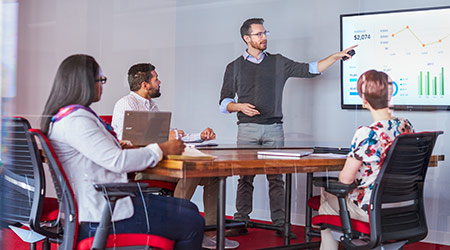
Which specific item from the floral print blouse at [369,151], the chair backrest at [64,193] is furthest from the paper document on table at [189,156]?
the floral print blouse at [369,151]

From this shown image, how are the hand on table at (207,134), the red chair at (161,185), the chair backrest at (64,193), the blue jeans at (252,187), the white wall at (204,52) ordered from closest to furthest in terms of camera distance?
the chair backrest at (64,193) < the red chair at (161,185) < the white wall at (204,52) < the blue jeans at (252,187) < the hand on table at (207,134)

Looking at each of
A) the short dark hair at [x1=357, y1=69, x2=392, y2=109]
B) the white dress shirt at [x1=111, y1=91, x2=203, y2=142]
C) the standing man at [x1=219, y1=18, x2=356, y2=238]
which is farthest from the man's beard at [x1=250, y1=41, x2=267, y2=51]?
the white dress shirt at [x1=111, y1=91, x2=203, y2=142]

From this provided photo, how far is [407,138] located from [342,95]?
4.31 ft

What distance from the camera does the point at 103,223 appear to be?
222 cm

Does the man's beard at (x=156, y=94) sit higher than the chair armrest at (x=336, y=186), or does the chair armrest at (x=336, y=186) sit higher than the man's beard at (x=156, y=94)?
the man's beard at (x=156, y=94)

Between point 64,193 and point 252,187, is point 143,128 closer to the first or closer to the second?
point 64,193

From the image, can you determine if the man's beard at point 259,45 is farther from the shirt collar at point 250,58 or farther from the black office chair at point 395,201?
the black office chair at point 395,201

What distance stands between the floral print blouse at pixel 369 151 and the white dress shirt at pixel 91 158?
0.94 metres

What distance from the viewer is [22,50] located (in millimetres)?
2984

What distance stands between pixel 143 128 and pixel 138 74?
44 cm

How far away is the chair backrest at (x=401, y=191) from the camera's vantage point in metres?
2.47

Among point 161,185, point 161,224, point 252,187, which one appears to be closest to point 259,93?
point 252,187

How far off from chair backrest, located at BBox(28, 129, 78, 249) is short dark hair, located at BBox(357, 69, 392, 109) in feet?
5.05

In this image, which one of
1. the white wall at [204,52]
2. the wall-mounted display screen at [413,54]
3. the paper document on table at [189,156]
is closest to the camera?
the paper document on table at [189,156]
